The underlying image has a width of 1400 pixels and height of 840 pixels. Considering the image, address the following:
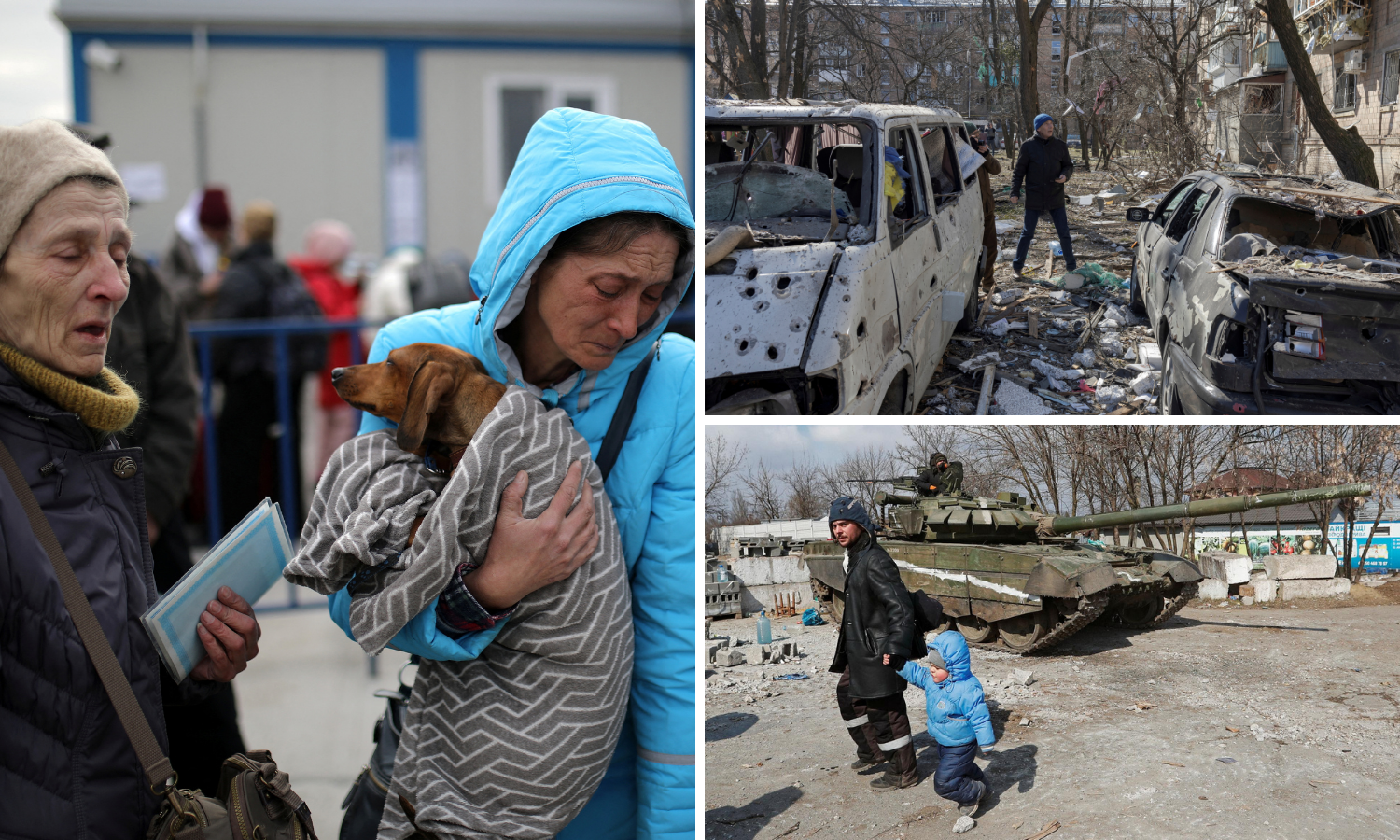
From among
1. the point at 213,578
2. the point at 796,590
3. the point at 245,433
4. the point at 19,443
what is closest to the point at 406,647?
the point at 213,578

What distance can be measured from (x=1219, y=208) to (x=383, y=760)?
2048 millimetres

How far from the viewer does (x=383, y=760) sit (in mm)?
2012

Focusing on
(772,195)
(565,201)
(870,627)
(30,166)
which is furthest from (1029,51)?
(30,166)

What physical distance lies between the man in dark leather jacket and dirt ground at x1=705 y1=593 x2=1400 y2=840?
4cm

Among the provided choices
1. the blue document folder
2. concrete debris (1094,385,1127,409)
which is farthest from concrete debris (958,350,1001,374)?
the blue document folder

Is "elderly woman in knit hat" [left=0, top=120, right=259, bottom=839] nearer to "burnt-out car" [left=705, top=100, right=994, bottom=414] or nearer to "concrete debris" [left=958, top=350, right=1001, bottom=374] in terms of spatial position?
"burnt-out car" [left=705, top=100, right=994, bottom=414]

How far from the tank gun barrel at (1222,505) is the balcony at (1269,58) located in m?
0.88

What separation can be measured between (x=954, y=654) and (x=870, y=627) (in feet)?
0.93

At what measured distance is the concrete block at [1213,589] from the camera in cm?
252

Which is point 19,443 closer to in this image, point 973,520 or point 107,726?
point 107,726

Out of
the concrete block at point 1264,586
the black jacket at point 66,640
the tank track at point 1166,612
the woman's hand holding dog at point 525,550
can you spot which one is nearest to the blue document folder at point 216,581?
the black jacket at point 66,640

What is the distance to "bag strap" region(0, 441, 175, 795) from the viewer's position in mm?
1611

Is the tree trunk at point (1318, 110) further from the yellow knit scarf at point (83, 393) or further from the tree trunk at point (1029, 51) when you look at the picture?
the yellow knit scarf at point (83, 393)

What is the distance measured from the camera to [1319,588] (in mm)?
2412
